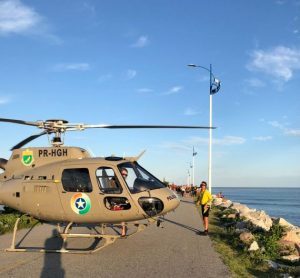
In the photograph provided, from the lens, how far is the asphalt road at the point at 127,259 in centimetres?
931

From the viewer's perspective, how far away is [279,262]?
38.0 feet

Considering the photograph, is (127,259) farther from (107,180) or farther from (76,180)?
(76,180)

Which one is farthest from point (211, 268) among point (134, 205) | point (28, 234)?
point (28, 234)

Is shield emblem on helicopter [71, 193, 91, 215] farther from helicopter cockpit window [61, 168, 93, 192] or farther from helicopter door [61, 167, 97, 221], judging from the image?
helicopter cockpit window [61, 168, 93, 192]

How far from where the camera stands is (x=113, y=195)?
38.5 ft

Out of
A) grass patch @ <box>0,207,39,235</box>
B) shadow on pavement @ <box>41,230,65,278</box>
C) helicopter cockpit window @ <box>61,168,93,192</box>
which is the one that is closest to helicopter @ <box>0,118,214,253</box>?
helicopter cockpit window @ <box>61,168,93,192</box>

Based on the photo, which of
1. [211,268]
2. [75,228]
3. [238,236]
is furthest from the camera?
[75,228]

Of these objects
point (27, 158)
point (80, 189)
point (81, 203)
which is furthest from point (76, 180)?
point (27, 158)

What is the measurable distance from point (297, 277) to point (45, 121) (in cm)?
760

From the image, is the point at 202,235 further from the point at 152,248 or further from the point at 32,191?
the point at 32,191

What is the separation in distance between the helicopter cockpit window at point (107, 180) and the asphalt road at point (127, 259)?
5.30ft

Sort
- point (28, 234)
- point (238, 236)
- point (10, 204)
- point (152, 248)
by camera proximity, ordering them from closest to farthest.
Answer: point (152, 248) → point (10, 204) → point (238, 236) → point (28, 234)

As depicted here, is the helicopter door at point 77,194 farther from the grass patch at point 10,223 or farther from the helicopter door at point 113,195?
the grass patch at point 10,223

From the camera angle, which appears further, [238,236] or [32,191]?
[238,236]
